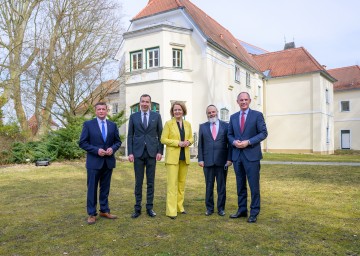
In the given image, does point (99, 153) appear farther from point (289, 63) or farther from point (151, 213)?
point (289, 63)

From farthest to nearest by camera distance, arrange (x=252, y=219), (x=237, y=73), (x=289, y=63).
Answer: (x=289, y=63) → (x=237, y=73) → (x=252, y=219)

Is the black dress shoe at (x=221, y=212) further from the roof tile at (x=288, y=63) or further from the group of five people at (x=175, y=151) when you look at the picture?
the roof tile at (x=288, y=63)

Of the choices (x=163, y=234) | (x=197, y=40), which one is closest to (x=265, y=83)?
(x=197, y=40)

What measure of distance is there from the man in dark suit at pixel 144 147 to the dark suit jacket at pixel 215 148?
0.78m

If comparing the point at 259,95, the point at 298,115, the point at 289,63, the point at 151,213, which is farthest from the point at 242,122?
the point at 289,63

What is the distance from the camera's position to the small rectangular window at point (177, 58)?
21292mm

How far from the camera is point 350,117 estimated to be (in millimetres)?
37062

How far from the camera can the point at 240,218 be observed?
560 cm

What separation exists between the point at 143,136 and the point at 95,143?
81 cm

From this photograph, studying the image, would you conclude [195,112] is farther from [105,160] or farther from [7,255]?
[7,255]

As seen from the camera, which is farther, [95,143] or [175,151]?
[175,151]

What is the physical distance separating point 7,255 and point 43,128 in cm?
1657

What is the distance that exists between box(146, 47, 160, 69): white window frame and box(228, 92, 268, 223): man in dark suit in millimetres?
15853

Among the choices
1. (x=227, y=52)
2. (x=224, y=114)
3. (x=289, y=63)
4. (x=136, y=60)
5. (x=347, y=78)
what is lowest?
(x=224, y=114)
